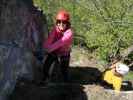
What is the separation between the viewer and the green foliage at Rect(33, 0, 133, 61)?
57.9 ft

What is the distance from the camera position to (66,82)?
10328 mm

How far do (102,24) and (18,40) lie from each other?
28.5 feet

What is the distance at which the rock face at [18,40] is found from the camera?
8.45m

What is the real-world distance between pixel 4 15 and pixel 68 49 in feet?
4.89

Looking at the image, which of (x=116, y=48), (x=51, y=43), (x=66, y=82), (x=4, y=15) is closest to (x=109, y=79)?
(x=66, y=82)

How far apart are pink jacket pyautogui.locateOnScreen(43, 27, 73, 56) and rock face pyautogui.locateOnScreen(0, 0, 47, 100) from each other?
1.39 ft

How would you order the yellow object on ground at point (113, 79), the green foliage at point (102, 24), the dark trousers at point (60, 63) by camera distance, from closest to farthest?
1. the dark trousers at point (60, 63)
2. the yellow object on ground at point (113, 79)
3. the green foliage at point (102, 24)

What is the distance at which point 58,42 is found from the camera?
9594 mm

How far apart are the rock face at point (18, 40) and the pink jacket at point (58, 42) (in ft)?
1.39

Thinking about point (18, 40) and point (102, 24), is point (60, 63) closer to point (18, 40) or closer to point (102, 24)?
point (18, 40)

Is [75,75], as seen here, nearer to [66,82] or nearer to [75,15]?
[66,82]

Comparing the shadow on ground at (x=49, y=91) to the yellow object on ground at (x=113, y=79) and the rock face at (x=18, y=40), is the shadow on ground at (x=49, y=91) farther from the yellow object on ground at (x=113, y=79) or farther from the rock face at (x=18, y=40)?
the yellow object on ground at (x=113, y=79)

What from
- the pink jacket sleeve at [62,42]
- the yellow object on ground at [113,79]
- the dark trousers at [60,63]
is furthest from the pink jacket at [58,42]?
the yellow object on ground at [113,79]

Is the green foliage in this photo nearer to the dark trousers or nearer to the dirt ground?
the dirt ground
